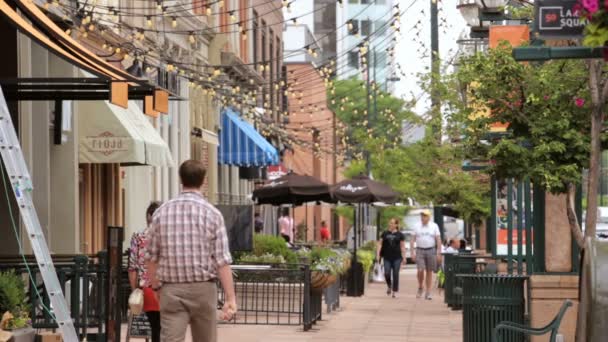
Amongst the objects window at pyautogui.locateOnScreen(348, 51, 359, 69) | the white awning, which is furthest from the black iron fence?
window at pyautogui.locateOnScreen(348, 51, 359, 69)

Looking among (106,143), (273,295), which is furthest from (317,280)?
(106,143)

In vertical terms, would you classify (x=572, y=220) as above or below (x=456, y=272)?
above

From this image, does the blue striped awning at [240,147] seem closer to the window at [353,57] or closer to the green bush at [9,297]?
the window at [353,57]

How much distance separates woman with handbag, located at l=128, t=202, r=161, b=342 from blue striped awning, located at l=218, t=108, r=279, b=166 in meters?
27.7

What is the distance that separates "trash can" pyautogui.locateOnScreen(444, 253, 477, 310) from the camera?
2693 centimetres

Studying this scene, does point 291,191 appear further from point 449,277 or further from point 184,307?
point 184,307

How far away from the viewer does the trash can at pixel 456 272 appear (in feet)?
88.4

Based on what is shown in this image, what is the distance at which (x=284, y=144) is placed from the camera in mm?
57688

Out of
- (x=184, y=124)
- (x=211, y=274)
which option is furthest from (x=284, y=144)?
(x=211, y=274)

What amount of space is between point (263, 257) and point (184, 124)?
11.9 metres

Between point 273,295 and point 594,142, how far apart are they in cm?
955

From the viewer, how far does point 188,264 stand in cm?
1068

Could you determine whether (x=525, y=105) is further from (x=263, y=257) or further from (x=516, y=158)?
(x=263, y=257)

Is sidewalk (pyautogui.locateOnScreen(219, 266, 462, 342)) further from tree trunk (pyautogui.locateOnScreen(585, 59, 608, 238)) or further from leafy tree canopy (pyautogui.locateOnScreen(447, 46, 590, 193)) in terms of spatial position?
tree trunk (pyautogui.locateOnScreen(585, 59, 608, 238))
